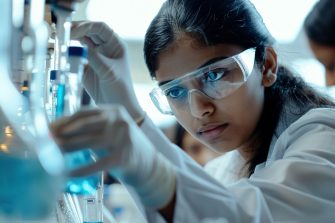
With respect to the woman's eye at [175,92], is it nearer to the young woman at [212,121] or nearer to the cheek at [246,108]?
the young woman at [212,121]

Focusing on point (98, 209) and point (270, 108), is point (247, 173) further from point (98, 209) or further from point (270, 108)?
point (98, 209)

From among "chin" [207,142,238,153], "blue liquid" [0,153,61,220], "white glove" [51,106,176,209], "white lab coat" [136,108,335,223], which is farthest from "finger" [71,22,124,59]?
"chin" [207,142,238,153]

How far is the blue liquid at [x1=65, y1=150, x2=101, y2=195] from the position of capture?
814mm

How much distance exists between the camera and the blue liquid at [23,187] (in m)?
0.76

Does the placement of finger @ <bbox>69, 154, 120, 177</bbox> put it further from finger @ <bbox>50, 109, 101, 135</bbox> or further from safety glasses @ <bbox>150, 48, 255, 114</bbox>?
safety glasses @ <bbox>150, 48, 255, 114</bbox>

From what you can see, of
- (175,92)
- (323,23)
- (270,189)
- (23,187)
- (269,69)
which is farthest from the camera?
(323,23)

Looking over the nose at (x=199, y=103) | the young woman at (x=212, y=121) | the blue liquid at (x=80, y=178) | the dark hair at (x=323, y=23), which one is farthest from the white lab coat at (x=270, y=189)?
the dark hair at (x=323, y=23)

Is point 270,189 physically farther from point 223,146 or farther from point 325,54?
point 325,54

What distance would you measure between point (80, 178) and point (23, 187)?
0.12m

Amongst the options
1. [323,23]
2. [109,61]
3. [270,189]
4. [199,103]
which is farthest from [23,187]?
[323,23]

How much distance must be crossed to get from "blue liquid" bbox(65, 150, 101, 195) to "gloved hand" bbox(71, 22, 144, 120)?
0.74 ft

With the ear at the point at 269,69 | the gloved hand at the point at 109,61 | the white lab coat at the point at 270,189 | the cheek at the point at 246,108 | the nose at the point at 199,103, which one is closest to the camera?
the white lab coat at the point at 270,189

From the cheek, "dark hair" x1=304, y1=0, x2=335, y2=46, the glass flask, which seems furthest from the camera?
"dark hair" x1=304, y1=0, x2=335, y2=46

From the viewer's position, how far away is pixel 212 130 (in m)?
1.56
